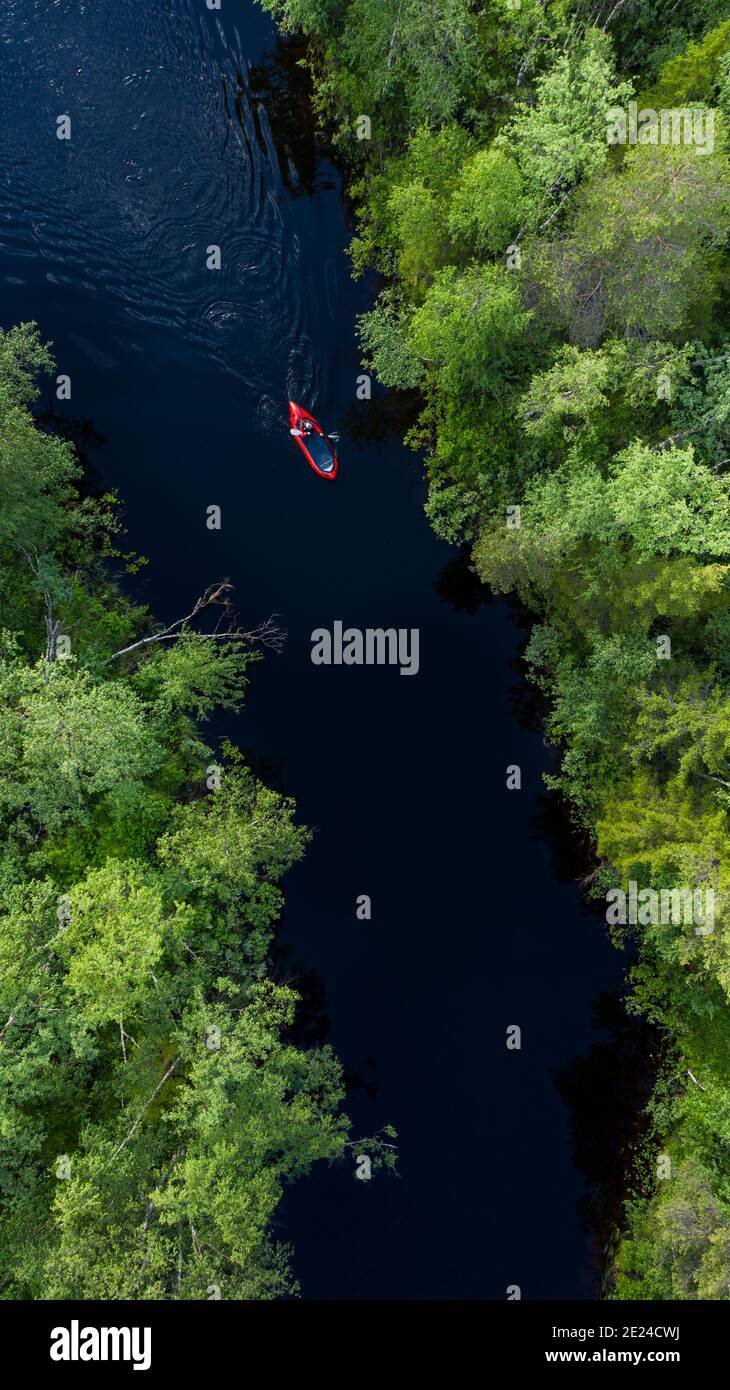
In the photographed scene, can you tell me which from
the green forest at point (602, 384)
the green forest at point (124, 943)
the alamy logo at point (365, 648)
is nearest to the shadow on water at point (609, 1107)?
the green forest at point (602, 384)

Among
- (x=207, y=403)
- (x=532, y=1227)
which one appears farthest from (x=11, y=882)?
(x=532, y=1227)

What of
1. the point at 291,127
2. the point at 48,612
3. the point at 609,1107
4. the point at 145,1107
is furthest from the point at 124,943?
the point at 291,127

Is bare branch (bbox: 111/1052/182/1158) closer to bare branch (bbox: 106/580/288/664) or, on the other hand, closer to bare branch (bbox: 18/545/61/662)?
bare branch (bbox: 18/545/61/662)

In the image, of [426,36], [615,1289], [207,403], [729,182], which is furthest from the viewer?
[207,403]

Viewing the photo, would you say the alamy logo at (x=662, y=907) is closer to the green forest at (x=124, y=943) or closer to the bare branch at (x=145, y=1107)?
the green forest at (x=124, y=943)
